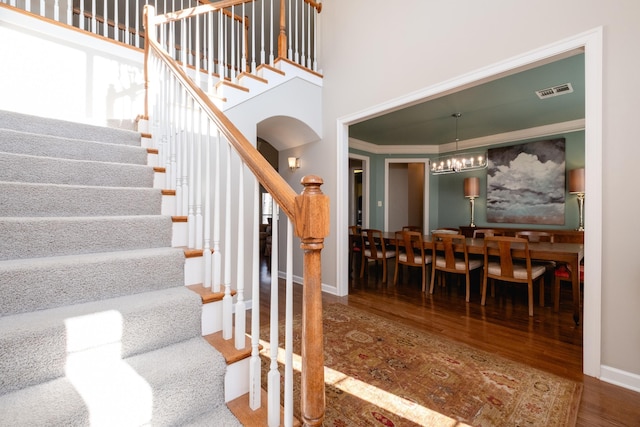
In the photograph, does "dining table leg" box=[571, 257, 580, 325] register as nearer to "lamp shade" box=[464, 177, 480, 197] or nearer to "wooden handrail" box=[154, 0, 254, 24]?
"lamp shade" box=[464, 177, 480, 197]

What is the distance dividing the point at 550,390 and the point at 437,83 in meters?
2.61

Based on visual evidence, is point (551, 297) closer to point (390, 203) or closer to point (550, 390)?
point (550, 390)

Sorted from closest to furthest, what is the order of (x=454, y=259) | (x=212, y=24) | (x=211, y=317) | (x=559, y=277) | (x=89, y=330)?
1. (x=89, y=330)
2. (x=211, y=317)
3. (x=212, y=24)
4. (x=559, y=277)
5. (x=454, y=259)

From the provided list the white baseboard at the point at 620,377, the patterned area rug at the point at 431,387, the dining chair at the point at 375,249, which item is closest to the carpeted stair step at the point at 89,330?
the patterned area rug at the point at 431,387

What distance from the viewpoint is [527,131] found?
5.43 meters

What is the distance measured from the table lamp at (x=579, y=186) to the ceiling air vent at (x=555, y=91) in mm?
1564

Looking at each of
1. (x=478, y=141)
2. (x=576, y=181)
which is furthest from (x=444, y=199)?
(x=576, y=181)

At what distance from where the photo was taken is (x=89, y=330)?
1.10 meters

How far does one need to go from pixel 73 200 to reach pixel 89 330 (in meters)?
0.89

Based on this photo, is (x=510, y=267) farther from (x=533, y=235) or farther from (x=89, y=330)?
(x=89, y=330)

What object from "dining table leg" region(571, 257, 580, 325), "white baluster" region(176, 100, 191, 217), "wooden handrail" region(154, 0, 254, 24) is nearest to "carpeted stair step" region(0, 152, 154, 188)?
"white baluster" region(176, 100, 191, 217)

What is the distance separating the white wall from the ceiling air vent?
6.64ft

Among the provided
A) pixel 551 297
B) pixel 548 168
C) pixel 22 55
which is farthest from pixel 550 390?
pixel 22 55

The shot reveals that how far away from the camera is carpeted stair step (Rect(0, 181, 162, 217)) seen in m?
1.45
